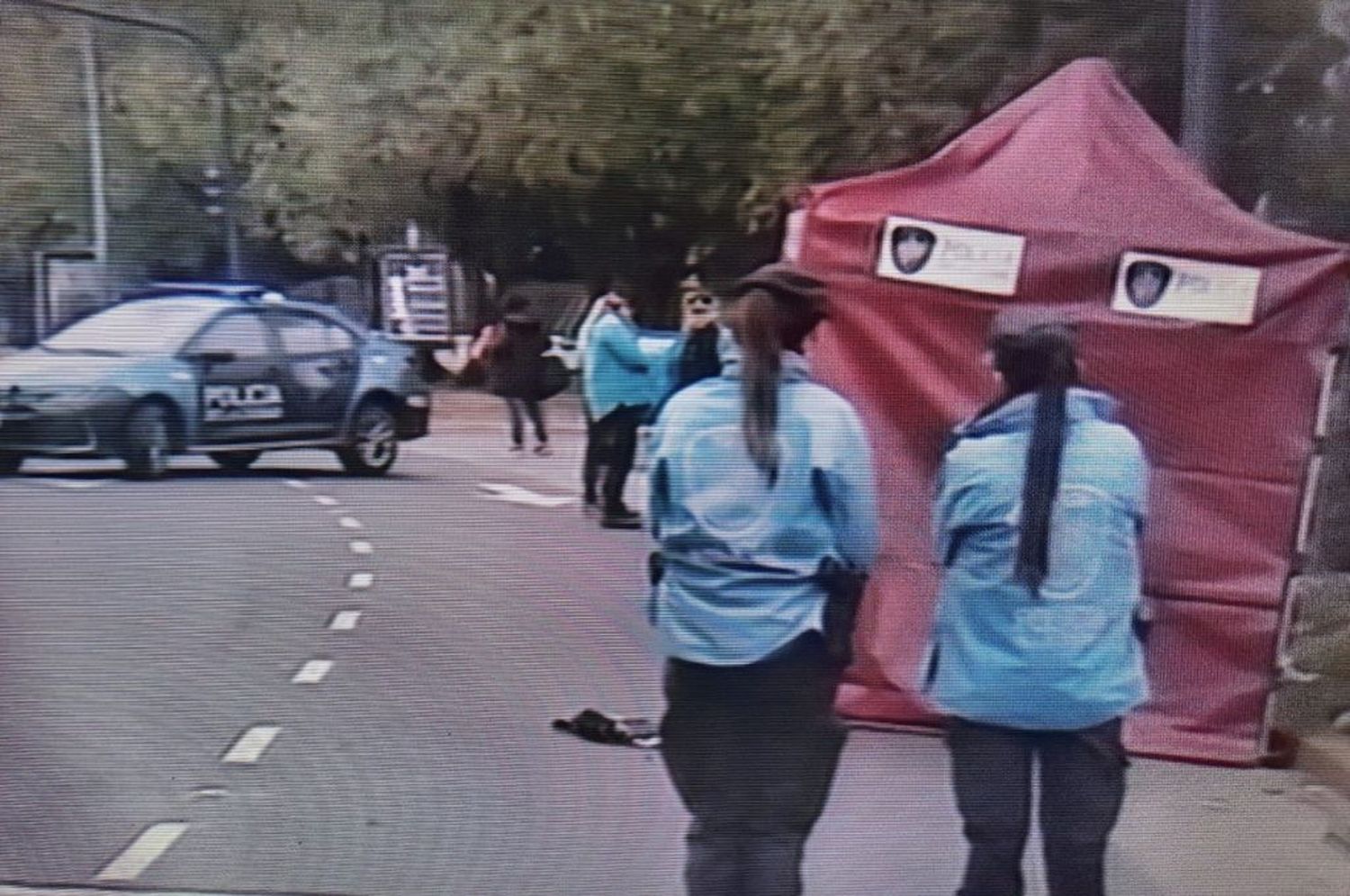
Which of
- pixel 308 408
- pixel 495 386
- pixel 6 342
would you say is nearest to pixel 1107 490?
pixel 495 386

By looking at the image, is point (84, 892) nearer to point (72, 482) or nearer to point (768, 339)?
point (72, 482)

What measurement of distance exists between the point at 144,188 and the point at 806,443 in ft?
4.03

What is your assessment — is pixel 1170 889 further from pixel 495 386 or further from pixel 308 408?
pixel 308 408

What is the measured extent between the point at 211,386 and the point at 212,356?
Answer: 53mm

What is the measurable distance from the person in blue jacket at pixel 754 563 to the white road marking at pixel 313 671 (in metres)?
0.67

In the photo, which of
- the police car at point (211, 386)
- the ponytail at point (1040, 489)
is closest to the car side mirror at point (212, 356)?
the police car at point (211, 386)

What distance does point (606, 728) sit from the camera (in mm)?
3346

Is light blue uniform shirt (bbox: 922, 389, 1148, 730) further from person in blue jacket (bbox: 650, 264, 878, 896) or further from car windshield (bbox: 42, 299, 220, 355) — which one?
car windshield (bbox: 42, 299, 220, 355)

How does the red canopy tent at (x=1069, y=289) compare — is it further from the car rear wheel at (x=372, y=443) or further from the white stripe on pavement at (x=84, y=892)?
the white stripe on pavement at (x=84, y=892)

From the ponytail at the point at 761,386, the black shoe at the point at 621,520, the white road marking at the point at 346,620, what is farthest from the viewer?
the white road marking at the point at 346,620

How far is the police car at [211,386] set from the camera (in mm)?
3275

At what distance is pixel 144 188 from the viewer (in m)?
3.26

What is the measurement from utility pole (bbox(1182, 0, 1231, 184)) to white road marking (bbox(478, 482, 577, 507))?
1.18 meters

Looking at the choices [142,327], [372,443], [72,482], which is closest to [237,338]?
[142,327]
